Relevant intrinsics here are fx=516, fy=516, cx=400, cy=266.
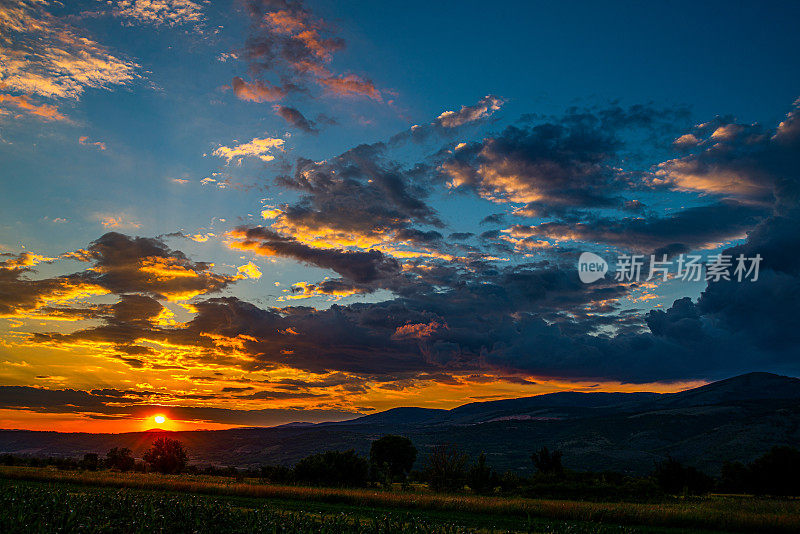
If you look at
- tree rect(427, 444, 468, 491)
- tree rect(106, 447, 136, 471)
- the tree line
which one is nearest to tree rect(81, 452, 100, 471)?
tree rect(106, 447, 136, 471)

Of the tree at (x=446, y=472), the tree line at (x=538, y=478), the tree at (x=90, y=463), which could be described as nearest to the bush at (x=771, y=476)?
the tree line at (x=538, y=478)

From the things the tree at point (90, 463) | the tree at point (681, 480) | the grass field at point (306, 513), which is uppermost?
the grass field at point (306, 513)

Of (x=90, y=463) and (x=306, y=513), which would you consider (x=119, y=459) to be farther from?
(x=306, y=513)

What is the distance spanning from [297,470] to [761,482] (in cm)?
10086

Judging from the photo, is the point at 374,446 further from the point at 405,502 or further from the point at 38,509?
the point at 38,509

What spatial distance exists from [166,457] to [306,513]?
130861 millimetres

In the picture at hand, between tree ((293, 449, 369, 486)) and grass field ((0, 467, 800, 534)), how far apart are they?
46.6 meters

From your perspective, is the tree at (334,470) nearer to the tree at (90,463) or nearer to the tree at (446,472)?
the tree at (446,472)

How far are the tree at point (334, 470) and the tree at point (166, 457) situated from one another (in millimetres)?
59004

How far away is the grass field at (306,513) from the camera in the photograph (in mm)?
26766

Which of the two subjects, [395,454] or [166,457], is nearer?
[395,454]

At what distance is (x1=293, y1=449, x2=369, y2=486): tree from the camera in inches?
4269

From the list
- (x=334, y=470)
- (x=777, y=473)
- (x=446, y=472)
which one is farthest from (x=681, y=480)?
A: (x=334, y=470)

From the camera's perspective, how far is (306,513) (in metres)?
43.3
